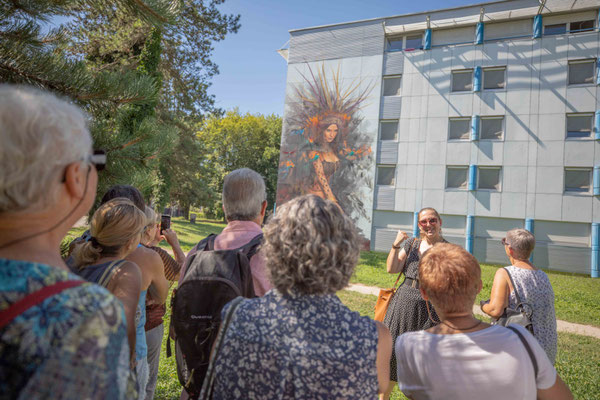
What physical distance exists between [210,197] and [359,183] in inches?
480

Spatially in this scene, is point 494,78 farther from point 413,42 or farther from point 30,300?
point 30,300

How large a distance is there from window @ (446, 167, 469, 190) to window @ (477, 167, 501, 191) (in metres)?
0.76

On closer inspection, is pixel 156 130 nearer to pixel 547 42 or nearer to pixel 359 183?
pixel 359 183

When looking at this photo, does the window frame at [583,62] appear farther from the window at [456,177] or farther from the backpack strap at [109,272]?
the backpack strap at [109,272]

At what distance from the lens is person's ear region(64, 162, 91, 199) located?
997mm

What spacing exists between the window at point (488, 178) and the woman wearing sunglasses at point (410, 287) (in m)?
19.5

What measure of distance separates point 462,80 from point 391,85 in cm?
441

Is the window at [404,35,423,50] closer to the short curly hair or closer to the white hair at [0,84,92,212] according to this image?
the short curly hair

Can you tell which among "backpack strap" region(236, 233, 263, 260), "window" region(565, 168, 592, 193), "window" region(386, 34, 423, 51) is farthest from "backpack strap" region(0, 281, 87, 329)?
"window" region(386, 34, 423, 51)

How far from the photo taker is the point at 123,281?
6.01ft

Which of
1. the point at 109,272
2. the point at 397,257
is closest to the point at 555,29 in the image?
the point at 397,257

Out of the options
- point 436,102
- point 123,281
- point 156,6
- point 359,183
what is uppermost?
point 436,102

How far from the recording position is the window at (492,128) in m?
20.8


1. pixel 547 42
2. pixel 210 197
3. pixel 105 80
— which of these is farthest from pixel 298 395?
pixel 210 197
